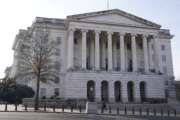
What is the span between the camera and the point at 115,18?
64562mm

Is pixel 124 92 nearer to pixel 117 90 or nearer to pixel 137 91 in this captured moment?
pixel 137 91

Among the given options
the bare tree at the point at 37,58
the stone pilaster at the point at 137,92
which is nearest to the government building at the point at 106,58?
the stone pilaster at the point at 137,92

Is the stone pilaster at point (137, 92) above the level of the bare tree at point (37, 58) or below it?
below

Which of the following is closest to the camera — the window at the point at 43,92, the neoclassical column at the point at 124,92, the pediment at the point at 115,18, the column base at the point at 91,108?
the column base at the point at 91,108

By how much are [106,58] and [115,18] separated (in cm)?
1011

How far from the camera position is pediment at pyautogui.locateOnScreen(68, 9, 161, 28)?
2441 inches

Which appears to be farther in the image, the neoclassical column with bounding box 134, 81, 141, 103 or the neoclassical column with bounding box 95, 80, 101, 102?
the neoclassical column with bounding box 134, 81, 141, 103

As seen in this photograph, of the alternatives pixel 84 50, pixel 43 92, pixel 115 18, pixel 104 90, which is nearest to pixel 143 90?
pixel 104 90

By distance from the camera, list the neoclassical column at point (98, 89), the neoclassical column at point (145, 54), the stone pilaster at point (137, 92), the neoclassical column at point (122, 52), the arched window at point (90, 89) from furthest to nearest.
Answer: the neoclassical column at point (145, 54) < the arched window at point (90, 89) < the neoclassical column at point (122, 52) < the stone pilaster at point (137, 92) < the neoclassical column at point (98, 89)

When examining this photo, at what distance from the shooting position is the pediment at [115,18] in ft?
203

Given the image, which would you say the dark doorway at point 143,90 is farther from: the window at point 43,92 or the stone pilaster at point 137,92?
the window at point 43,92

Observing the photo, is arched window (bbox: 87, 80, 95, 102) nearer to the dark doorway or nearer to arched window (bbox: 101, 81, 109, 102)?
arched window (bbox: 101, 81, 109, 102)

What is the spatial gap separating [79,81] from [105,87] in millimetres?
9785

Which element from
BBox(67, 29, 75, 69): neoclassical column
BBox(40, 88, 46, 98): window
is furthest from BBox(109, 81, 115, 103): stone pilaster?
BBox(40, 88, 46, 98): window
